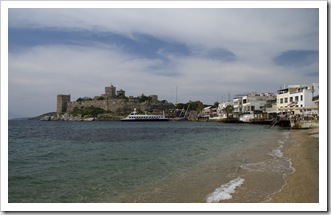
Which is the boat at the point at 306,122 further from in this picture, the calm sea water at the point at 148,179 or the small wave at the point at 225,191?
the small wave at the point at 225,191

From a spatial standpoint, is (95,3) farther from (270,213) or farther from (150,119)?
(150,119)

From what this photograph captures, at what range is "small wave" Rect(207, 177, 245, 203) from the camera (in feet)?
11.7

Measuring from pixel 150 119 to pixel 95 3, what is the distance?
39456mm

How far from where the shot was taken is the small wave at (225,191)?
11.7ft

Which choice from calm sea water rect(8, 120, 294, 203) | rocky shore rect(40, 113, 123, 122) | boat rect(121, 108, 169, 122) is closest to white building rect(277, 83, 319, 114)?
calm sea water rect(8, 120, 294, 203)

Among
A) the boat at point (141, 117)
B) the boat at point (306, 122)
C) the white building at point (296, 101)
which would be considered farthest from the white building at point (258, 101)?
the boat at point (306, 122)

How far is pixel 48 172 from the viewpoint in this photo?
17.8ft

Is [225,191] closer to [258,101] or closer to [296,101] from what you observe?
[296,101]

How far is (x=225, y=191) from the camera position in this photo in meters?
3.87

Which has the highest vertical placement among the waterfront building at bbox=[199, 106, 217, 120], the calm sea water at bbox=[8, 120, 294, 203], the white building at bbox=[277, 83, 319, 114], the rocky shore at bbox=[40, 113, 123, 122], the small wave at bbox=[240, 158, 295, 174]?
the white building at bbox=[277, 83, 319, 114]

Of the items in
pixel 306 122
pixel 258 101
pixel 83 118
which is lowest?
pixel 83 118

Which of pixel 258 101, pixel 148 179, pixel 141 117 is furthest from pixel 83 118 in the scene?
pixel 148 179

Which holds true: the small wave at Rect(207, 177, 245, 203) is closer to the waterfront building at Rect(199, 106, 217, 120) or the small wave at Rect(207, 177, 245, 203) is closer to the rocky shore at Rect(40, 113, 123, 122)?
the rocky shore at Rect(40, 113, 123, 122)

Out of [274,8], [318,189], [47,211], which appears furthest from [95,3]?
[318,189]
